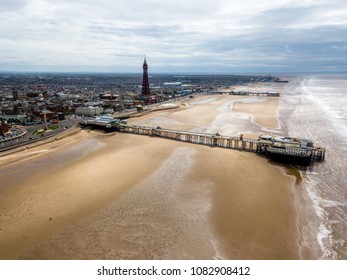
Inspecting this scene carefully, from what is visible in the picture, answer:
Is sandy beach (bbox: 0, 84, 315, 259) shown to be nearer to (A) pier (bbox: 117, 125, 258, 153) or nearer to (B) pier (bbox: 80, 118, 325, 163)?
(B) pier (bbox: 80, 118, 325, 163)

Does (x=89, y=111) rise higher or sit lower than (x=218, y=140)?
higher

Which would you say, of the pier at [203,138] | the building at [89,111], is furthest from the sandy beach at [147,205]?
the building at [89,111]

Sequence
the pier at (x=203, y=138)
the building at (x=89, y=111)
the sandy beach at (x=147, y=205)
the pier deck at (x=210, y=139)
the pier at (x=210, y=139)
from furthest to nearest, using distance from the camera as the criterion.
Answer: the building at (x=89, y=111) < the pier at (x=203, y=138) < the pier deck at (x=210, y=139) < the pier at (x=210, y=139) < the sandy beach at (x=147, y=205)

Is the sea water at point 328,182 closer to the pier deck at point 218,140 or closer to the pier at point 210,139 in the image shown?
the pier at point 210,139

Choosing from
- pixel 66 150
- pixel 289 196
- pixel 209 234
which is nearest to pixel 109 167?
pixel 66 150

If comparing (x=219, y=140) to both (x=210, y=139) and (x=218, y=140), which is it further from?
(x=210, y=139)

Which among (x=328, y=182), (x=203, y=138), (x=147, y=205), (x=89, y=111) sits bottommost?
(x=147, y=205)

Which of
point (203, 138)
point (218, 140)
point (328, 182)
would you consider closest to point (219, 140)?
point (218, 140)

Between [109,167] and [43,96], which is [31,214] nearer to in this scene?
[109,167]
